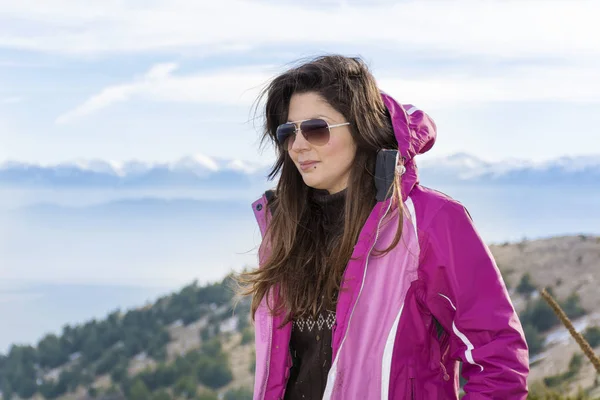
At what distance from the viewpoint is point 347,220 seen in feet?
9.36

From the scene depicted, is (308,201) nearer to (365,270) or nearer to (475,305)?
(365,270)

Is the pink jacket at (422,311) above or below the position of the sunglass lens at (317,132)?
below

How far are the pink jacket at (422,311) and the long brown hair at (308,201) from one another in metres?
0.08

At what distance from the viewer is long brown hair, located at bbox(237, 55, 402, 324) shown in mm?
2857

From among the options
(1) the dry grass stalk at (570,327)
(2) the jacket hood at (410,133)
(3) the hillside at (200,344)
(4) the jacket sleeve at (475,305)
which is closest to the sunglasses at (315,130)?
(2) the jacket hood at (410,133)

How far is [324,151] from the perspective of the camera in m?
2.88

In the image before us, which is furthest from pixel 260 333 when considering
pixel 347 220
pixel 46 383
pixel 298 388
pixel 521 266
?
pixel 46 383

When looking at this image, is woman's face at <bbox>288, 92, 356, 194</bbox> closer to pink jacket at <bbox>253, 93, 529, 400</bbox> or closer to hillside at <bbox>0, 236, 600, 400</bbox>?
pink jacket at <bbox>253, 93, 529, 400</bbox>

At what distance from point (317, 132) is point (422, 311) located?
2.29 ft

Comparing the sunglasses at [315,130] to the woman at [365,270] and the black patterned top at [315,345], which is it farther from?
the black patterned top at [315,345]

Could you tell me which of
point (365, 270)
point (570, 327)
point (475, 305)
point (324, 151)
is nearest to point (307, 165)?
point (324, 151)

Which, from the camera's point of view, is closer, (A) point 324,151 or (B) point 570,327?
(A) point 324,151

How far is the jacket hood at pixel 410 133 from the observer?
277 cm

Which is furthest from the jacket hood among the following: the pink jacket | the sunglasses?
the sunglasses
